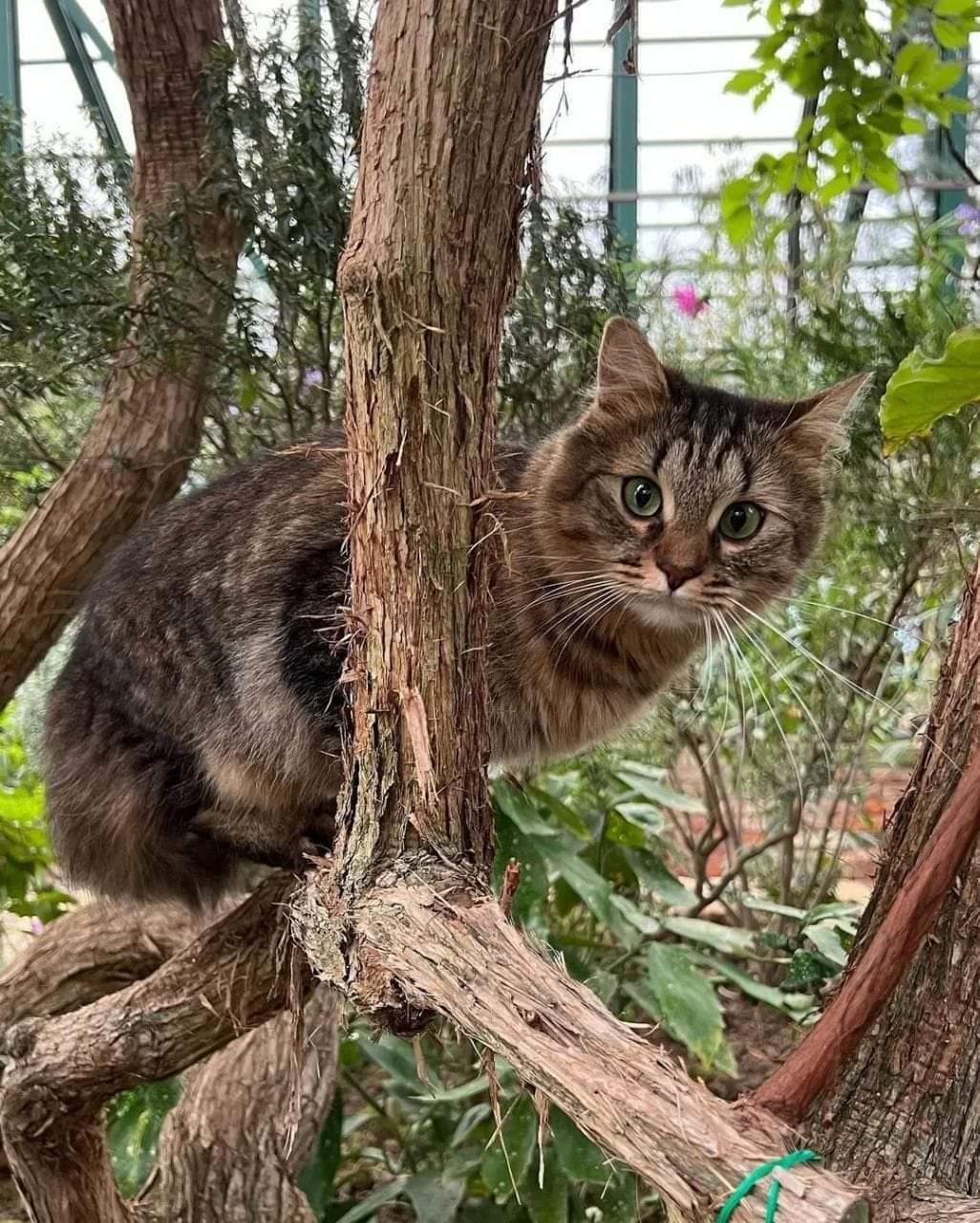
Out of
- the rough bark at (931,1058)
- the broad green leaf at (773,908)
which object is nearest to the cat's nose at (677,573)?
the rough bark at (931,1058)

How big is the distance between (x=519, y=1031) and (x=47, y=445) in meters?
1.43

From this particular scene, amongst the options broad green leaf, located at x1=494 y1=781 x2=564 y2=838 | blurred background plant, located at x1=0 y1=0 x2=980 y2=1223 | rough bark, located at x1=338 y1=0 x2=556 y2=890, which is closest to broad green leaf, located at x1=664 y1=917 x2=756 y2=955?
blurred background plant, located at x1=0 y1=0 x2=980 y2=1223

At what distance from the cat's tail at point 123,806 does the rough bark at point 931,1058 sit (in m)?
0.79

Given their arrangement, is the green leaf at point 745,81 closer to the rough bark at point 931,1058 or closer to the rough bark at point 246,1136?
the rough bark at point 931,1058

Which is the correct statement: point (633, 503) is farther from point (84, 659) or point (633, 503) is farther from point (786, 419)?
point (84, 659)

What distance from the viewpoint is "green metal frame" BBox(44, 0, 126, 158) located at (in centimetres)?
173

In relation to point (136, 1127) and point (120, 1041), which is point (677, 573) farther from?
point (136, 1127)

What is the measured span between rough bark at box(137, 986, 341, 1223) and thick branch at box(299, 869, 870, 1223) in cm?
73

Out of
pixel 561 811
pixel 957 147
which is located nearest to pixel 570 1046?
pixel 561 811

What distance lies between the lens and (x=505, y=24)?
700mm

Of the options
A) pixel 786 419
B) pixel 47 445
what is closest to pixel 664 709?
pixel 786 419

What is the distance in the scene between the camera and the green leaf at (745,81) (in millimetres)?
1261

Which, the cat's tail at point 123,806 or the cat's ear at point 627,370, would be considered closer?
the cat's ear at point 627,370

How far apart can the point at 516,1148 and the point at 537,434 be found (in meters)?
0.95
